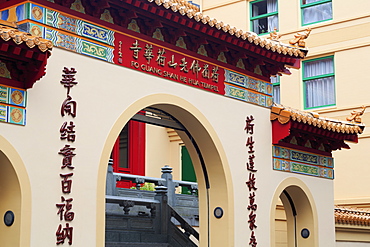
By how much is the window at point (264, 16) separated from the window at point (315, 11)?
1.08 meters

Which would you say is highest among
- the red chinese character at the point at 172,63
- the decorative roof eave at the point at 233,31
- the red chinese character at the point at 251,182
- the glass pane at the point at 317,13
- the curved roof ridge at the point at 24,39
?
the glass pane at the point at 317,13

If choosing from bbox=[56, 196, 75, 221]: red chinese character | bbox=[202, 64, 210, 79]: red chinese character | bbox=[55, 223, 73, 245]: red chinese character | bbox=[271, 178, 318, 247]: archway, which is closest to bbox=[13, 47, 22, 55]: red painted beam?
bbox=[56, 196, 75, 221]: red chinese character

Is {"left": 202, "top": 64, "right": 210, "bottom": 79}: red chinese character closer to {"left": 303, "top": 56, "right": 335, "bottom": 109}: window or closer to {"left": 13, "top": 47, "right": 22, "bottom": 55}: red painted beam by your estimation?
{"left": 13, "top": 47, "right": 22, "bottom": 55}: red painted beam

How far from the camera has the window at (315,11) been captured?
21438mm

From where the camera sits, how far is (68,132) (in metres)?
9.47

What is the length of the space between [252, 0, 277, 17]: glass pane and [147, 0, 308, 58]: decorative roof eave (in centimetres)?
921

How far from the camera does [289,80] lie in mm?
21625

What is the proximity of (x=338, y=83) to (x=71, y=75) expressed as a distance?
12792 millimetres

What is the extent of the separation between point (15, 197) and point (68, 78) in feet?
6.23

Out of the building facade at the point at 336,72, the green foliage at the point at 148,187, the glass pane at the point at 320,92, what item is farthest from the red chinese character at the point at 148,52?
the glass pane at the point at 320,92

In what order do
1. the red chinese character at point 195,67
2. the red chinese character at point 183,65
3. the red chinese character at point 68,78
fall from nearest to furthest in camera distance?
the red chinese character at point 68,78
the red chinese character at point 183,65
the red chinese character at point 195,67

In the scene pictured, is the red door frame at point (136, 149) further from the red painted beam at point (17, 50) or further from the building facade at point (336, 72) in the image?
the red painted beam at point (17, 50)

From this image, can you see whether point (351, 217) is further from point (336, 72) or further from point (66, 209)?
point (66, 209)

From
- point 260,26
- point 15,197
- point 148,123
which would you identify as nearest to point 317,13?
point 260,26
